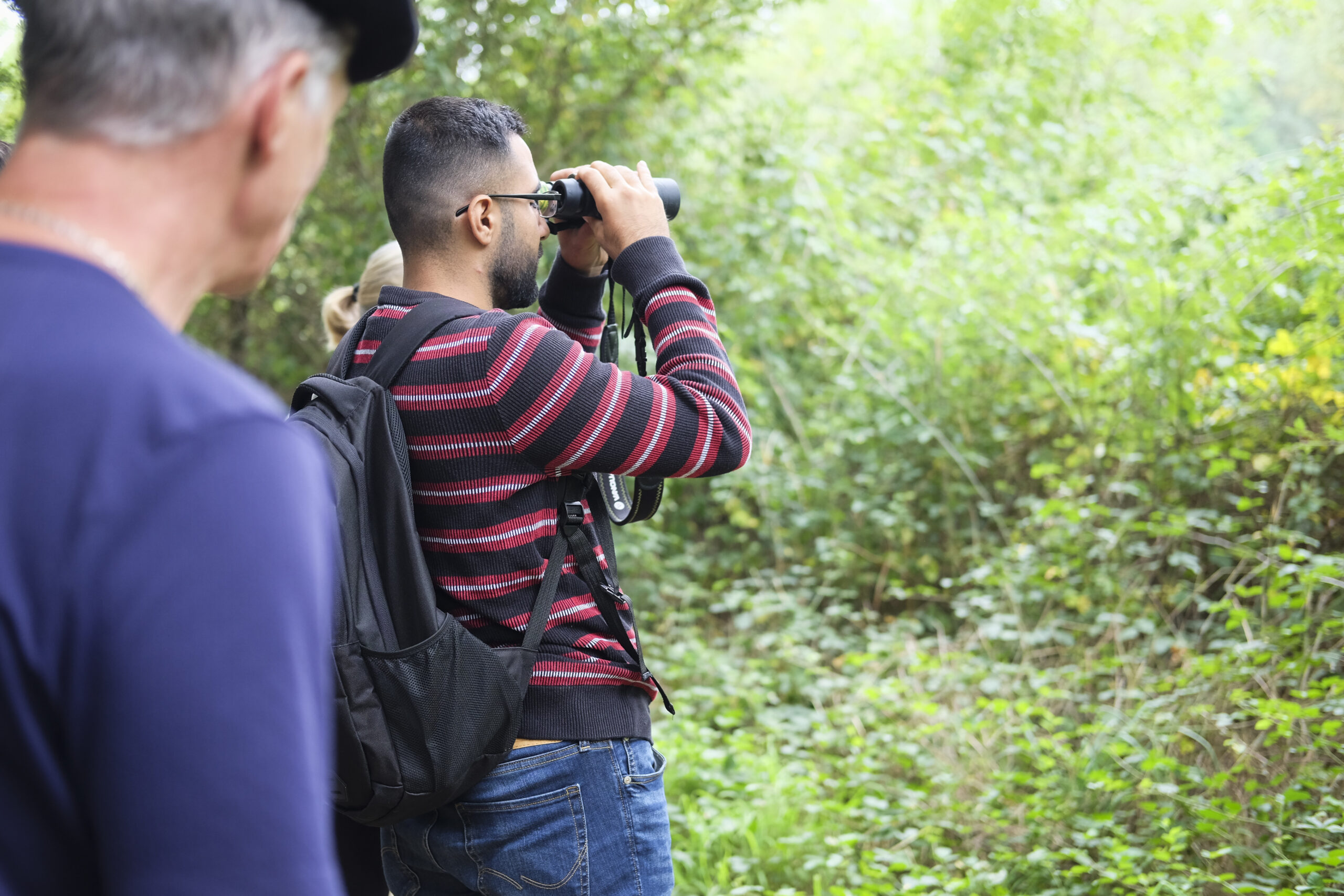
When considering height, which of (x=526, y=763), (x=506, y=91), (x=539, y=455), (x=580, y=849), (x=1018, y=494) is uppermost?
(x=506, y=91)

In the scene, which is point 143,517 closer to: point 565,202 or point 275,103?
point 275,103

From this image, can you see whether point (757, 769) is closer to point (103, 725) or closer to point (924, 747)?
point (924, 747)

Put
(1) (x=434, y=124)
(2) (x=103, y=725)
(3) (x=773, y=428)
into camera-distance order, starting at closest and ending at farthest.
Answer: (2) (x=103, y=725), (1) (x=434, y=124), (3) (x=773, y=428)

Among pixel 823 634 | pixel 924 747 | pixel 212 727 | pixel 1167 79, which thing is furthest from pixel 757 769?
pixel 1167 79

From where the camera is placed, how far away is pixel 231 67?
0.73 metres

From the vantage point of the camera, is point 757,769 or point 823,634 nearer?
point 757,769

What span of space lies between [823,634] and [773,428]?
166 centimetres

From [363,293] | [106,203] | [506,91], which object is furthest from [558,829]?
[506,91]

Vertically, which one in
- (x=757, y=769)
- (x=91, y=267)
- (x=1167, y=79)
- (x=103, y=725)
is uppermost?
(x=1167, y=79)

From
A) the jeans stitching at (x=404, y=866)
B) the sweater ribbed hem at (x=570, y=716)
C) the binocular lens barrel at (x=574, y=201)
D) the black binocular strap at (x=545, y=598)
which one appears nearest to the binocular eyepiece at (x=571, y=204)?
the binocular lens barrel at (x=574, y=201)

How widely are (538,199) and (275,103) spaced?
1092mm

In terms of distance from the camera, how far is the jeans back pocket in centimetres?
155

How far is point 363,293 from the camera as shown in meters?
2.85

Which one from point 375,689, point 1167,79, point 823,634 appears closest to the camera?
point 375,689
